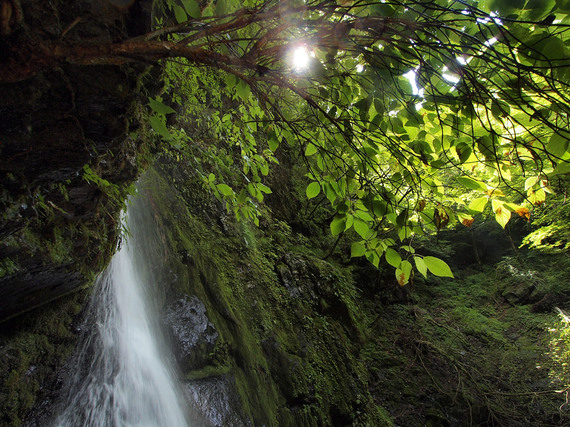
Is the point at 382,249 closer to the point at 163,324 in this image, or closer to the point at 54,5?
the point at 54,5

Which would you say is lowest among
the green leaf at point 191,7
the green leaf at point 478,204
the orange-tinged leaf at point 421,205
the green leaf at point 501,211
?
the green leaf at point 501,211

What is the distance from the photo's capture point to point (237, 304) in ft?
15.0

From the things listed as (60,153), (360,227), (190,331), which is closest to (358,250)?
(360,227)

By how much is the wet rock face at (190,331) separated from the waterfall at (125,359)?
0.57ft

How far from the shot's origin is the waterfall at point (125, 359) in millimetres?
2541

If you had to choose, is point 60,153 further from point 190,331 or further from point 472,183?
point 190,331

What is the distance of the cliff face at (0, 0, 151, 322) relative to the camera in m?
0.94

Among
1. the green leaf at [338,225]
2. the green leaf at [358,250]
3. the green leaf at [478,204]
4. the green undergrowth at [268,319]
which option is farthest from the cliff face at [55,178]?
the green undergrowth at [268,319]

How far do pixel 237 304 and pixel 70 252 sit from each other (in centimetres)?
279

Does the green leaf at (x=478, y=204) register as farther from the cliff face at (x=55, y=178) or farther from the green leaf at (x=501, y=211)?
the cliff face at (x=55, y=178)

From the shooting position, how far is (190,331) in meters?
3.71

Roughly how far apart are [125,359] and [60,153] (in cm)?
251

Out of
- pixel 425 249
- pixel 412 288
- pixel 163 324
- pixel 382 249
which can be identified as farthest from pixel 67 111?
pixel 425 249

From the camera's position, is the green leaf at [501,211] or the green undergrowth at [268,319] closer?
the green leaf at [501,211]
